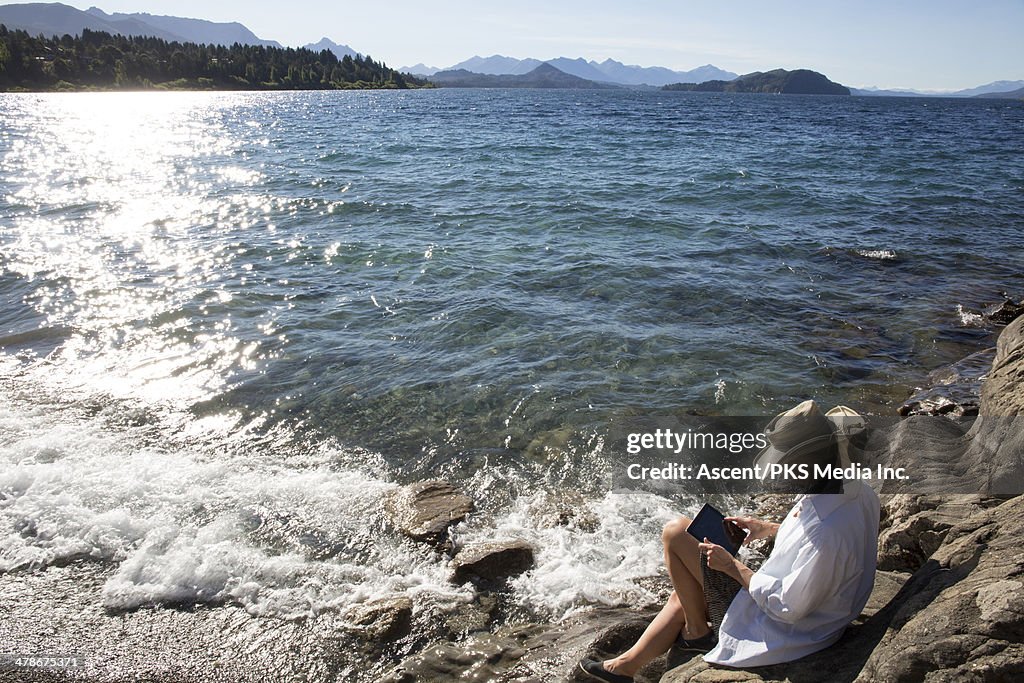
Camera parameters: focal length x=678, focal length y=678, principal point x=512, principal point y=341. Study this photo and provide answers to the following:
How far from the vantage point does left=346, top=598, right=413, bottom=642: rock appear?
5.61 m

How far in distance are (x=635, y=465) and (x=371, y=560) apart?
354cm

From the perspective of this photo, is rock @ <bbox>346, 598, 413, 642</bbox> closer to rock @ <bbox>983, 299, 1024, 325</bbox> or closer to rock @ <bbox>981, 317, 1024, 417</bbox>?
rock @ <bbox>981, 317, 1024, 417</bbox>

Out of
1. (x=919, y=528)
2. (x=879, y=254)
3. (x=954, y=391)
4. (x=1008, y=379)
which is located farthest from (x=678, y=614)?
(x=879, y=254)

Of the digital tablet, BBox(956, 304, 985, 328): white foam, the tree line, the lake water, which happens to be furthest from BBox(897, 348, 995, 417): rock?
the tree line

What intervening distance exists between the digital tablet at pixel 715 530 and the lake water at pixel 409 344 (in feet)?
5.04

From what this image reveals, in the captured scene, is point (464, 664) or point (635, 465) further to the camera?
point (635, 465)

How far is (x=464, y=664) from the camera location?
525cm

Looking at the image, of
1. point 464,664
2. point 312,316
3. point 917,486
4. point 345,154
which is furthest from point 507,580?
point 345,154

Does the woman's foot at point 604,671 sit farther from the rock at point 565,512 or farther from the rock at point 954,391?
the rock at point 954,391

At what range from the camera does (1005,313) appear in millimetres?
12828

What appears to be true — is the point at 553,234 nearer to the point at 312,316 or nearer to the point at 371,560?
the point at 312,316

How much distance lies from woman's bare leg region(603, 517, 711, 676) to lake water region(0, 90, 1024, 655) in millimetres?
1291

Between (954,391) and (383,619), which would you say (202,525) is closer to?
(383,619)

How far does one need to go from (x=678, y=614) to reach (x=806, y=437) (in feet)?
5.73
